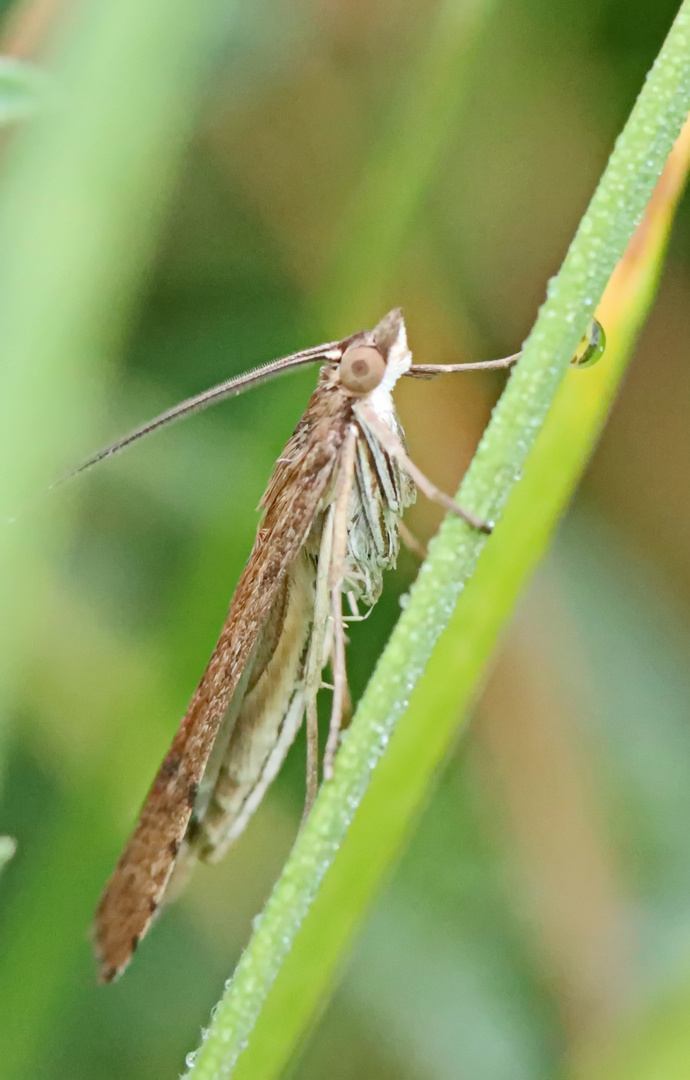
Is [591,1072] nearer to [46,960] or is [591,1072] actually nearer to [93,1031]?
[46,960]

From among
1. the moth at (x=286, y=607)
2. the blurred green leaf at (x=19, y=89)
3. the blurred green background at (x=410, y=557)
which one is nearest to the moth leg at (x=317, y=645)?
the moth at (x=286, y=607)

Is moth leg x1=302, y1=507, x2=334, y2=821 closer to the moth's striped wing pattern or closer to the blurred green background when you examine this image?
the moth's striped wing pattern

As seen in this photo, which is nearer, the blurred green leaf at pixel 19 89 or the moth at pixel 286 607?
the blurred green leaf at pixel 19 89

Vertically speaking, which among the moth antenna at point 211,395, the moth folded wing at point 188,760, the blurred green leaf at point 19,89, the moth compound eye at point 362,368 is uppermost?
the blurred green leaf at point 19,89

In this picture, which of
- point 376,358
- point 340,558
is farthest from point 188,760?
point 376,358

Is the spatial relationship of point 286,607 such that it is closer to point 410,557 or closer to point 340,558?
point 340,558

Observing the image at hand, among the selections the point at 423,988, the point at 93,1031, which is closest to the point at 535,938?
the point at 423,988

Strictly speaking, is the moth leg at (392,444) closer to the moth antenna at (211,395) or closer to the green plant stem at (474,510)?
the moth antenna at (211,395)

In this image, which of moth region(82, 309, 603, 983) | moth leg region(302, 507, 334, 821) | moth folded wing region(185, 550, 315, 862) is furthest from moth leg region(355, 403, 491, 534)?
moth folded wing region(185, 550, 315, 862)
